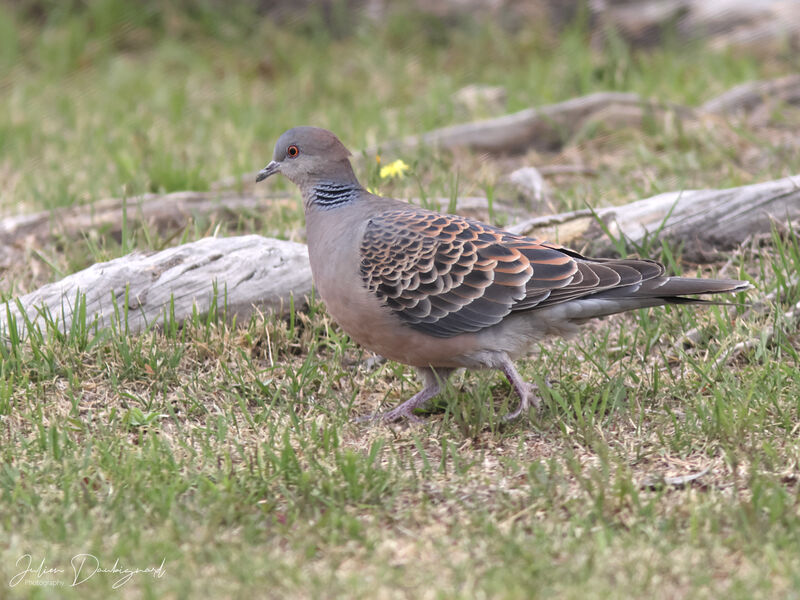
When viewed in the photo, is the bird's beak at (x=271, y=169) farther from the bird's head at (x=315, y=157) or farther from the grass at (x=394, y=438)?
the grass at (x=394, y=438)

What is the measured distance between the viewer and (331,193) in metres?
4.49

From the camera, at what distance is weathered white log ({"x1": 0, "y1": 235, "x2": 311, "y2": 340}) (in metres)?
4.70

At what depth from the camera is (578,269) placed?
159 inches

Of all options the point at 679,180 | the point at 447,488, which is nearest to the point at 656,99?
the point at 679,180

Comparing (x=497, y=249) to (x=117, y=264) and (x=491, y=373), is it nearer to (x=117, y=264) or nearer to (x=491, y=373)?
(x=491, y=373)

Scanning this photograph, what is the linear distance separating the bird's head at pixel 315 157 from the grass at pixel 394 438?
2.26 ft

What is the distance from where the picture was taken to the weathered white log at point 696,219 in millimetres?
5238

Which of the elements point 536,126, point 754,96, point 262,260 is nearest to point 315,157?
point 262,260

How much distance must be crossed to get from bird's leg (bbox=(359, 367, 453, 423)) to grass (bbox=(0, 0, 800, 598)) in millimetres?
69

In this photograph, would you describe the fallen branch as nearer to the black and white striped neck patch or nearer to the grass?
the grass

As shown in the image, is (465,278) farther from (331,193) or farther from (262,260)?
(262,260)

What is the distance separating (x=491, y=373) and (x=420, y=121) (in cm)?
377

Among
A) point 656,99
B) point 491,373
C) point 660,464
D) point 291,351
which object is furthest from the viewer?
point 656,99

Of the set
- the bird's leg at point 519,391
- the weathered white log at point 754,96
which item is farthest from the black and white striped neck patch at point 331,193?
the weathered white log at point 754,96
